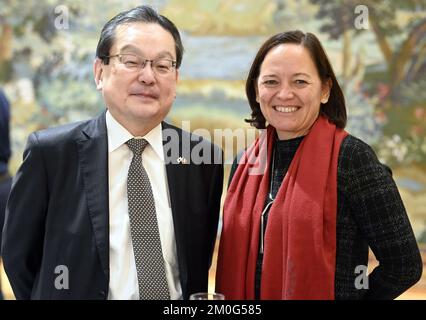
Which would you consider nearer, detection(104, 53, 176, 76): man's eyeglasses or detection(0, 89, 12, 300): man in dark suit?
detection(104, 53, 176, 76): man's eyeglasses

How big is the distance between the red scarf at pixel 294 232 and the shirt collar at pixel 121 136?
438mm

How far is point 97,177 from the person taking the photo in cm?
240

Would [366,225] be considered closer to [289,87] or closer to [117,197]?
[289,87]

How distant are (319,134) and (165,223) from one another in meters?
0.72

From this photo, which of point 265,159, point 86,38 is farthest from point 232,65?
point 265,159

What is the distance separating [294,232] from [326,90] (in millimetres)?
628

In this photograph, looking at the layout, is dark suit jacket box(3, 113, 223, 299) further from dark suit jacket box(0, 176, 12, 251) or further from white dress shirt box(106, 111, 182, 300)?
dark suit jacket box(0, 176, 12, 251)

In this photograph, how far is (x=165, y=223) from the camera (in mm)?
2475

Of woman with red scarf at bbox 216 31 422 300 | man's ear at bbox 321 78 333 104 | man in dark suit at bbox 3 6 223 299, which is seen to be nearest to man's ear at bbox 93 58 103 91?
man in dark suit at bbox 3 6 223 299

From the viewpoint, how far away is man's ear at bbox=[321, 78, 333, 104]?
2.70m

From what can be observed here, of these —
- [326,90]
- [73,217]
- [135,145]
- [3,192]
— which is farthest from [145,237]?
[3,192]

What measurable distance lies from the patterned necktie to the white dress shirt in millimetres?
23
